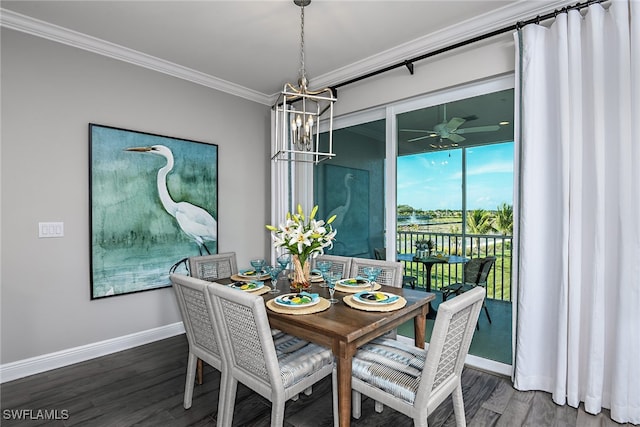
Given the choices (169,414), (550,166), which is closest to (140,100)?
(169,414)

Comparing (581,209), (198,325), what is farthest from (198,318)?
(581,209)

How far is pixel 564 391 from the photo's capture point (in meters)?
2.21

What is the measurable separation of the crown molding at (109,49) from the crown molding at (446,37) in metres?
1.16

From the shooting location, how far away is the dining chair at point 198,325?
75.1 inches

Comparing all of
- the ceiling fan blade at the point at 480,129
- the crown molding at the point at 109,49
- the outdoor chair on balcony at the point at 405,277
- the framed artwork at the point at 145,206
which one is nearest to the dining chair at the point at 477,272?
the outdoor chair on balcony at the point at 405,277

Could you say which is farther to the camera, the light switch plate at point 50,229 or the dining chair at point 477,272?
the dining chair at point 477,272

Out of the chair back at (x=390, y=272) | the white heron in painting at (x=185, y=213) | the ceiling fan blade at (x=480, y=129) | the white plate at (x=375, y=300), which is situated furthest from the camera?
the white heron in painting at (x=185, y=213)

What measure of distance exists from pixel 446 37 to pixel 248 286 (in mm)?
2589

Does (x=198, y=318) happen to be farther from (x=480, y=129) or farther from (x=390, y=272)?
(x=480, y=129)

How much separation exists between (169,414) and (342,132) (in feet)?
10.3

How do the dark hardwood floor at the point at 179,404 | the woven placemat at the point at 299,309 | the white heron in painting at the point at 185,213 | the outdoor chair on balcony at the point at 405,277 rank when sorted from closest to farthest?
the woven placemat at the point at 299,309, the dark hardwood floor at the point at 179,404, the white heron in painting at the point at 185,213, the outdoor chair on balcony at the point at 405,277

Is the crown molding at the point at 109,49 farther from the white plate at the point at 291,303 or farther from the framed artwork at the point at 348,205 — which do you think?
the white plate at the point at 291,303

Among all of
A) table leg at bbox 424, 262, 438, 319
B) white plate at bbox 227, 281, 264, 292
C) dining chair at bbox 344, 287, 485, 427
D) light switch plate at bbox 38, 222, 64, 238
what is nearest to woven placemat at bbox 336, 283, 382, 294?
dining chair at bbox 344, 287, 485, 427

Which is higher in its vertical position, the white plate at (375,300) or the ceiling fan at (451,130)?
the ceiling fan at (451,130)
